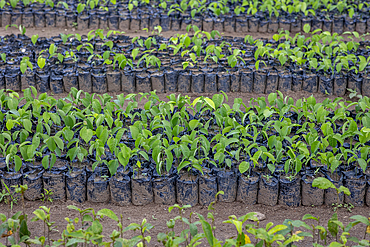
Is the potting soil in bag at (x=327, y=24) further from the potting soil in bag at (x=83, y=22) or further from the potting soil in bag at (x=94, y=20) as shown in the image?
the potting soil in bag at (x=83, y=22)

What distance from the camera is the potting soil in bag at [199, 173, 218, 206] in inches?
Answer: 132

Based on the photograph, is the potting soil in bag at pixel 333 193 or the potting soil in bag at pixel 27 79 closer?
the potting soil in bag at pixel 333 193

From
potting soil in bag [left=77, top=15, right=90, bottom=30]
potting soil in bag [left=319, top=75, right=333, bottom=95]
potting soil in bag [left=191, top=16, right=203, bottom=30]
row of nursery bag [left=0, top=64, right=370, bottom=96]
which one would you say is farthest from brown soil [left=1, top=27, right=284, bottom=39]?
potting soil in bag [left=319, top=75, right=333, bottom=95]

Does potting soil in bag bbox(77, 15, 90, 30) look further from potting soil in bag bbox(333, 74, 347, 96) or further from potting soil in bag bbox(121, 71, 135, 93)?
potting soil in bag bbox(333, 74, 347, 96)

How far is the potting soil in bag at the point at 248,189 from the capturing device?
3.36 metres

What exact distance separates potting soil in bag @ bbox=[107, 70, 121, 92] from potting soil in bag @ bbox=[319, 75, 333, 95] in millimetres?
2852

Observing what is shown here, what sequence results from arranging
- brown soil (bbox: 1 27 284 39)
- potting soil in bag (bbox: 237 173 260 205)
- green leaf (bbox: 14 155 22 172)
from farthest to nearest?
1. brown soil (bbox: 1 27 284 39)
2. potting soil in bag (bbox: 237 173 260 205)
3. green leaf (bbox: 14 155 22 172)

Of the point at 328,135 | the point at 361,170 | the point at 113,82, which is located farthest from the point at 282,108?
the point at 113,82

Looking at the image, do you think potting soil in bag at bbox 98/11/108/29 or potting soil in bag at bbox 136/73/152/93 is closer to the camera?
potting soil in bag at bbox 136/73/152/93

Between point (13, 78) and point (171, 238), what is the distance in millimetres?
3867

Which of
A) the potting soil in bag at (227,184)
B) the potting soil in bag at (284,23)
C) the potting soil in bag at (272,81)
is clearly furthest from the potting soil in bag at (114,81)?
the potting soil in bag at (284,23)

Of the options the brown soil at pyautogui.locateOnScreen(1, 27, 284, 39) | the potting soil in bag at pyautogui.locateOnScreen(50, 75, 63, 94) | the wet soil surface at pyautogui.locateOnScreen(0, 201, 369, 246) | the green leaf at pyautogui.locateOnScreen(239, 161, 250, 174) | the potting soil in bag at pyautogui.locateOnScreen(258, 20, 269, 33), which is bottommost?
the wet soil surface at pyautogui.locateOnScreen(0, 201, 369, 246)

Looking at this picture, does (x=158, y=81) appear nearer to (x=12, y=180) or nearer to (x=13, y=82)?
(x=13, y=82)

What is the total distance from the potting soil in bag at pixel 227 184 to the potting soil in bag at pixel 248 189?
0.05m
